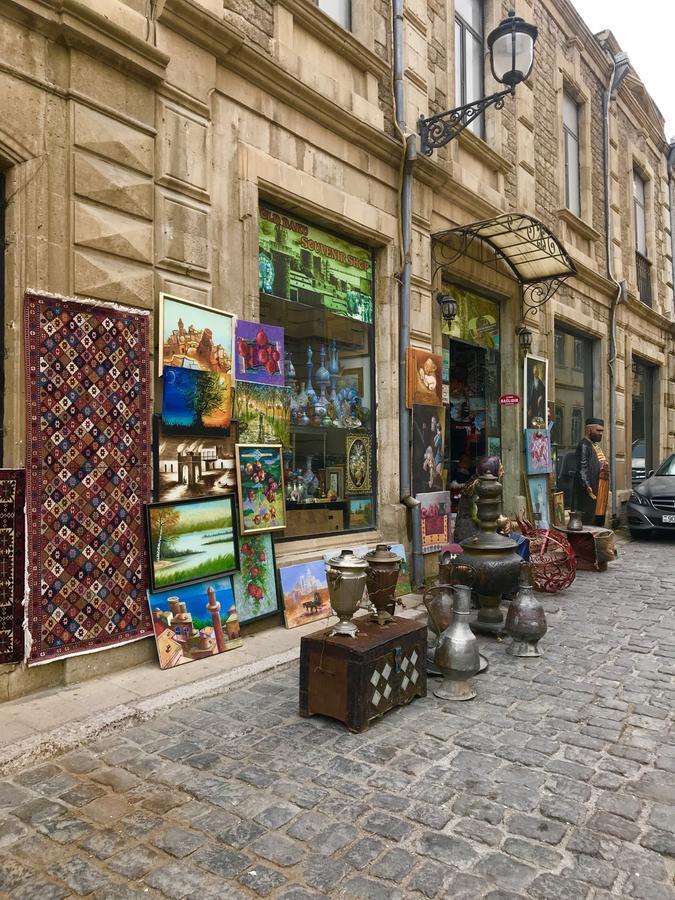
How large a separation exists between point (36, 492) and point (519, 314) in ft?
26.9

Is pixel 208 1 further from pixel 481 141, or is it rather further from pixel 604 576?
pixel 604 576

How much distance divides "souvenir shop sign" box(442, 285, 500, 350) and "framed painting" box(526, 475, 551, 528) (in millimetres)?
2207

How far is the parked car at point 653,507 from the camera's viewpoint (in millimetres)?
11250

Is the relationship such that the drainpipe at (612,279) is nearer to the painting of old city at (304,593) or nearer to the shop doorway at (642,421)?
the shop doorway at (642,421)

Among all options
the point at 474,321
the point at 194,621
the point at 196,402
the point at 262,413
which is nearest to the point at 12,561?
the point at 194,621

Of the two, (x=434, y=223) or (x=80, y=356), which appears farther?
(x=434, y=223)

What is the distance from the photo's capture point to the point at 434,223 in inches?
324

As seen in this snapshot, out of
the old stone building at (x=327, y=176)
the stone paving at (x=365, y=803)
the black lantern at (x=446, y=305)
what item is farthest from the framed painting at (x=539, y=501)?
the stone paving at (x=365, y=803)

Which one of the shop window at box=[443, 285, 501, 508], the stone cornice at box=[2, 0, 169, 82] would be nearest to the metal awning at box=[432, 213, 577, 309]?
the shop window at box=[443, 285, 501, 508]

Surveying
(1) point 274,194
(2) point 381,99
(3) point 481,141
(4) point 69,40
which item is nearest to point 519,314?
(3) point 481,141

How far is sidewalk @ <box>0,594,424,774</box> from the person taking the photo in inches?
135

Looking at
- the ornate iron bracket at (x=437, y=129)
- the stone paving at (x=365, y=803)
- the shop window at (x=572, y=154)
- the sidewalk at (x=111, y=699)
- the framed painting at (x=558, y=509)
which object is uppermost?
the shop window at (x=572, y=154)

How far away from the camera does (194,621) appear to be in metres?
4.88

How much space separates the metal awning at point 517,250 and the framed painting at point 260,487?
3.92 meters
